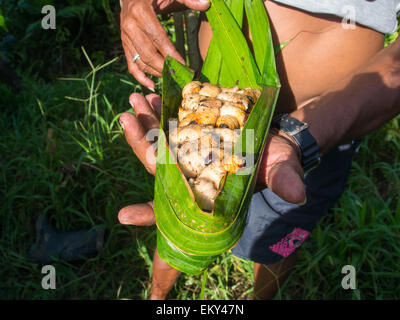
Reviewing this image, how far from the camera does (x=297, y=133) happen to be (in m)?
1.33

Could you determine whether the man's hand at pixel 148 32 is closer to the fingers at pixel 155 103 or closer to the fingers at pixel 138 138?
the fingers at pixel 155 103

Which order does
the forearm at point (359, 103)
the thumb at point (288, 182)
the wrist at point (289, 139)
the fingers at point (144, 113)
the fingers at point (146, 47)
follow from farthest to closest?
the fingers at point (146, 47) < the fingers at point (144, 113) < the forearm at point (359, 103) < the wrist at point (289, 139) < the thumb at point (288, 182)

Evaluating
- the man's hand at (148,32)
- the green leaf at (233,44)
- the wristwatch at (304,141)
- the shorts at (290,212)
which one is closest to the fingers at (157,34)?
the man's hand at (148,32)

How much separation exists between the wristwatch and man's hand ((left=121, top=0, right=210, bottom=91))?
665 millimetres

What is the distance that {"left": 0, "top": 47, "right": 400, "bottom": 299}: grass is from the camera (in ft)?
6.75

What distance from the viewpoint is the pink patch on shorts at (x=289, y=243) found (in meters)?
1.81

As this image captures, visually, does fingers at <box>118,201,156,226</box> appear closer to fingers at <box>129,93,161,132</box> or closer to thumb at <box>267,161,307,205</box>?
fingers at <box>129,93,161,132</box>

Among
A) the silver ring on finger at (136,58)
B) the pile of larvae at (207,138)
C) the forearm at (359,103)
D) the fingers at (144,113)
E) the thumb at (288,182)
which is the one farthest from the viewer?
the silver ring on finger at (136,58)

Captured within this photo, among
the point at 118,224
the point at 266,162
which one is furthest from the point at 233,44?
the point at 118,224

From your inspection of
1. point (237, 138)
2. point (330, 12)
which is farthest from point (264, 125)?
point (330, 12)

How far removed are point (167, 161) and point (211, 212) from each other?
0.78ft

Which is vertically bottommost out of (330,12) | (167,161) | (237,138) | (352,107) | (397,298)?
(397,298)

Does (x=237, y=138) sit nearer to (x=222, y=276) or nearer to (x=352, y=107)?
(x=352, y=107)

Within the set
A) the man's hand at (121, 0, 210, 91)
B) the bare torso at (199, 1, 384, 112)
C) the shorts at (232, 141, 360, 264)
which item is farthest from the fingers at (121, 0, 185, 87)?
the shorts at (232, 141, 360, 264)
